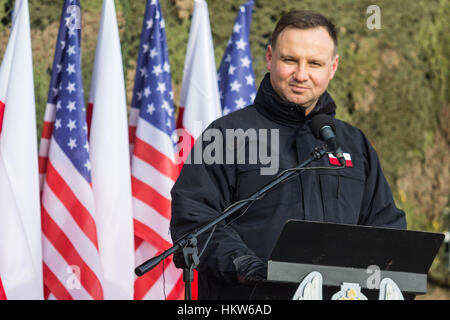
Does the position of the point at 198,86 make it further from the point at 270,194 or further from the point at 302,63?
the point at 270,194

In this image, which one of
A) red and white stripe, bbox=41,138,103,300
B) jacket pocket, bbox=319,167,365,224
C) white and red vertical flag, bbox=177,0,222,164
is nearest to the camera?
jacket pocket, bbox=319,167,365,224

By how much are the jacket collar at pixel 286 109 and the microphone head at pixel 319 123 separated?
209mm

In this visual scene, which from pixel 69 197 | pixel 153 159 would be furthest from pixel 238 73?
pixel 69 197

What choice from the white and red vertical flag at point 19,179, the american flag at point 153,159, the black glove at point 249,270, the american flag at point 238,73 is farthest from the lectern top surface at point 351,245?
the american flag at point 238,73

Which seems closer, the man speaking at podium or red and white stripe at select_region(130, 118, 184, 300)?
the man speaking at podium

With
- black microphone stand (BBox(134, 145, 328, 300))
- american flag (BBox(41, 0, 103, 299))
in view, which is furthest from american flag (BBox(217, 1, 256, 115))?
black microphone stand (BBox(134, 145, 328, 300))

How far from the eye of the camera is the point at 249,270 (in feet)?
7.80

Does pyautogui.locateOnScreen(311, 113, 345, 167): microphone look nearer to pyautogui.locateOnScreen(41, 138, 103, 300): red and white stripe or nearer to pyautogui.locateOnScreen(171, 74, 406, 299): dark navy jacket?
pyautogui.locateOnScreen(171, 74, 406, 299): dark navy jacket

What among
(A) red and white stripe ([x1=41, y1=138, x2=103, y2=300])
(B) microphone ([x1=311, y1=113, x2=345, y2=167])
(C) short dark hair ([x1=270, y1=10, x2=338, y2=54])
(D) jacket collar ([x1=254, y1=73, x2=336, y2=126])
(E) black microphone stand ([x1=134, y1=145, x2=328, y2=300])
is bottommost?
(A) red and white stripe ([x1=41, y1=138, x2=103, y2=300])

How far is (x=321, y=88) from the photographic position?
2924 mm

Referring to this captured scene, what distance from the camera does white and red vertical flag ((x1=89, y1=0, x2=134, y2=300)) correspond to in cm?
528

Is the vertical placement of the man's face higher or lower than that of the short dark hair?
lower

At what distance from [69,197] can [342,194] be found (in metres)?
2.71

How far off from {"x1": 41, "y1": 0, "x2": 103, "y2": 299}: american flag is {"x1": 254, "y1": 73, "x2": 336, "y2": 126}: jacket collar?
2.46 m
